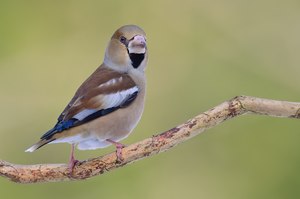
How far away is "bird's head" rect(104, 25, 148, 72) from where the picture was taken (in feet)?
11.4

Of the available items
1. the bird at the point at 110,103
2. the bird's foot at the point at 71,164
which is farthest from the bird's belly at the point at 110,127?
the bird's foot at the point at 71,164

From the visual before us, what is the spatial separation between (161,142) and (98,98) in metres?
0.45

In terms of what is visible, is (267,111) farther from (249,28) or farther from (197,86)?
(249,28)

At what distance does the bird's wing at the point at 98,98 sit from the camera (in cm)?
328

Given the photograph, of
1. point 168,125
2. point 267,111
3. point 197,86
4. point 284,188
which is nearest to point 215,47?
point 197,86

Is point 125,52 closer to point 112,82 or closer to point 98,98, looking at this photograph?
point 112,82

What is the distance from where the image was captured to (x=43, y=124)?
16.7 ft

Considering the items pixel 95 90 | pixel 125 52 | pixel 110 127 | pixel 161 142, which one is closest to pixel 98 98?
pixel 95 90

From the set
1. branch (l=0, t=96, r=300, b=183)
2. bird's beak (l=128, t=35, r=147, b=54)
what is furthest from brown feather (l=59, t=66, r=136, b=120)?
→ branch (l=0, t=96, r=300, b=183)

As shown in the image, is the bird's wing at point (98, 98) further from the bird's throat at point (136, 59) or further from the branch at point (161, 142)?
the branch at point (161, 142)

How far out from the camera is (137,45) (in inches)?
135

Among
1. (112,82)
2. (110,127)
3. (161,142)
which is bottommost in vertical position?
(161,142)

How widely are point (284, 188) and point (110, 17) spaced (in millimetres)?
2010

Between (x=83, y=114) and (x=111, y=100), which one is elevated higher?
(x=111, y=100)
